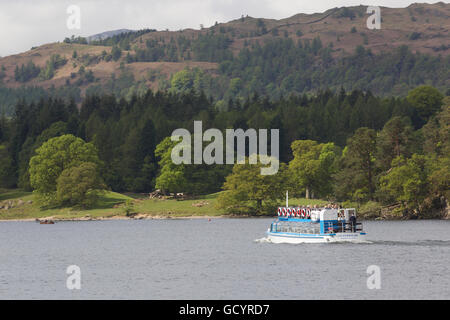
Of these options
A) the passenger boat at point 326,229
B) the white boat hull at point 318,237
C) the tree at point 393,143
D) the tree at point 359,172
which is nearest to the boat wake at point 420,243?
the white boat hull at point 318,237

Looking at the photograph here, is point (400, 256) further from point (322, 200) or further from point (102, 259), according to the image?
point (322, 200)

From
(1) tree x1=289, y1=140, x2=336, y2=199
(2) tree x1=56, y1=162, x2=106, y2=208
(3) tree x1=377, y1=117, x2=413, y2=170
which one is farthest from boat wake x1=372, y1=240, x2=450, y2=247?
(2) tree x1=56, y1=162, x2=106, y2=208

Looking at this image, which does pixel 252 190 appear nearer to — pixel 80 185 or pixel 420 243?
pixel 80 185

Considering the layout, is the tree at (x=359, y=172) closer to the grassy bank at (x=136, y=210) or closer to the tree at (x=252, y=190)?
the grassy bank at (x=136, y=210)

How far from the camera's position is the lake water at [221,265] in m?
71.9

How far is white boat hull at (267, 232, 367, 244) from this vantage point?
109 m

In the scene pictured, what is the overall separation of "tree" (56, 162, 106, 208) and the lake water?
44.5 metres

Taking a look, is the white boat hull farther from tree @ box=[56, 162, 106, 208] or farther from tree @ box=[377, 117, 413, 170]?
tree @ box=[56, 162, 106, 208]

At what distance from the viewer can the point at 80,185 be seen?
186750mm

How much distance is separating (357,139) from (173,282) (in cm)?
9943

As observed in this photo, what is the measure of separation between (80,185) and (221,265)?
102m

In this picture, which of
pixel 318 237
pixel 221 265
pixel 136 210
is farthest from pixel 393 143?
pixel 221 265

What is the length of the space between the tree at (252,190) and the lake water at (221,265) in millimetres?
35537
